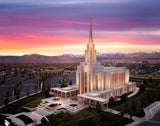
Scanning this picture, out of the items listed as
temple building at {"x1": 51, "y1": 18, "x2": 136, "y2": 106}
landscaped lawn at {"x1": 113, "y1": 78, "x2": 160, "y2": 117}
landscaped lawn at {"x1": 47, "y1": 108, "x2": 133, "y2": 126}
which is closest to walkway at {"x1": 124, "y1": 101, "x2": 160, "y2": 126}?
landscaped lawn at {"x1": 113, "y1": 78, "x2": 160, "y2": 117}

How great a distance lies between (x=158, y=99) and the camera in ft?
136

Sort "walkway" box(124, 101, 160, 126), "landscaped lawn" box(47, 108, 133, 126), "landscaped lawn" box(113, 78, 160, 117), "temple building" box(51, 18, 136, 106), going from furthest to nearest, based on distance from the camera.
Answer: "temple building" box(51, 18, 136, 106) < "landscaped lawn" box(113, 78, 160, 117) < "walkway" box(124, 101, 160, 126) < "landscaped lawn" box(47, 108, 133, 126)

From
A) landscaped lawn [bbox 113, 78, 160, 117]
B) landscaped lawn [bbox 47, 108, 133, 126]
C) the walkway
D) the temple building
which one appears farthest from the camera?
the temple building

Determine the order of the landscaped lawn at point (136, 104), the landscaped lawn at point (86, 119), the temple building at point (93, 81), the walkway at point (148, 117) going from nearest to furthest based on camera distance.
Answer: the landscaped lawn at point (86, 119) < the walkway at point (148, 117) < the landscaped lawn at point (136, 104) < the temple building at point (93, 81)

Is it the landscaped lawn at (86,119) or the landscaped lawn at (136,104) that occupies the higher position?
the landscaped lawn at (136,104)

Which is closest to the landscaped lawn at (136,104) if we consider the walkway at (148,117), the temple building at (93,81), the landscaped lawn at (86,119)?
the walkway at (148,117)

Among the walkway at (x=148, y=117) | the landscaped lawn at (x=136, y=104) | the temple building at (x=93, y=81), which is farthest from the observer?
the temple building at (x=93, y=81)

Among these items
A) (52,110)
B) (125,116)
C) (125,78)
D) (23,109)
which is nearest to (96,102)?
(125,116)

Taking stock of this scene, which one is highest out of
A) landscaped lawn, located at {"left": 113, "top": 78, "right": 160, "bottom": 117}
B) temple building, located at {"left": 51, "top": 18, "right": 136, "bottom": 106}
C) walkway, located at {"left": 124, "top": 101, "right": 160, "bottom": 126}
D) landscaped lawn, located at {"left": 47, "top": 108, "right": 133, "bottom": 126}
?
temple building, located at {"left": 51, "top": 18, "right": 136, "bottom": 106}

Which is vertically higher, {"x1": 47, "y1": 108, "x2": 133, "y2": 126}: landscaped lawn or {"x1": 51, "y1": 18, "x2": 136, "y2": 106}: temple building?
{"x1": 51, "y1": 18, "x2": 136, "y2": 106}: temple building

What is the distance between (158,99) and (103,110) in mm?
19173

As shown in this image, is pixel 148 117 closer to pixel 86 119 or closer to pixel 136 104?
pixel 136 104

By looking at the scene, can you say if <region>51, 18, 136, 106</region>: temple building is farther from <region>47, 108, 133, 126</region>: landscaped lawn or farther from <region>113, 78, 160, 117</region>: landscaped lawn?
<region>47, 108, 133, 126</region>: landscaped lawn

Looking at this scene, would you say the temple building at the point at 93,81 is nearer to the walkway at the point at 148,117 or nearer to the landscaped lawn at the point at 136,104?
the landscaped lawn at the point at 136,104
